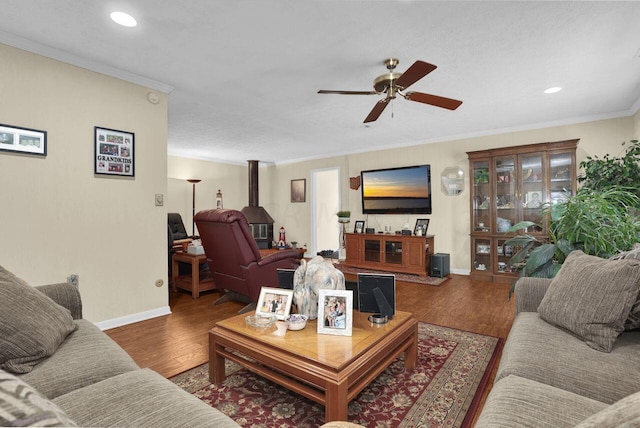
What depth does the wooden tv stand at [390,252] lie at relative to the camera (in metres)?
5.06

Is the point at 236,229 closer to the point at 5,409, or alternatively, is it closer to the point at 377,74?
the point at 377,74

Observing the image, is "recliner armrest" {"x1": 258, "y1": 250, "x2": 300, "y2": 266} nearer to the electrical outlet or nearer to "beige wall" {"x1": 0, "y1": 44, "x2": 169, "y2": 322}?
"beige wall" {"x1": 0, "y1": 44, "x2": 169, "y2": 322}

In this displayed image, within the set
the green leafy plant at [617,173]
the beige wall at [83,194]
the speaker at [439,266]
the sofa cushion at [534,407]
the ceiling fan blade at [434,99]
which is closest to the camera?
the sofa cushion at [534,407]

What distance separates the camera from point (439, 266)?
4914mm

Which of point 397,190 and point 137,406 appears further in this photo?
point 397,190

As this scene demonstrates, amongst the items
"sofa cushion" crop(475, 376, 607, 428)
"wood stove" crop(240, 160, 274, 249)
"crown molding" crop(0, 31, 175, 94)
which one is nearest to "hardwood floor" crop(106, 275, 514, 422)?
"sofa cushion" crop(475, 376, 607, 428)

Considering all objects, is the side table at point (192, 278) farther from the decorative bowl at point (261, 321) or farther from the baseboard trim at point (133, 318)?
the decorative bowl at point (261, 321)

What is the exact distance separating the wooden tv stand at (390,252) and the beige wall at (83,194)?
344 centimetres

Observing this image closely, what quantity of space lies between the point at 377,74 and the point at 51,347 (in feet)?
9.84

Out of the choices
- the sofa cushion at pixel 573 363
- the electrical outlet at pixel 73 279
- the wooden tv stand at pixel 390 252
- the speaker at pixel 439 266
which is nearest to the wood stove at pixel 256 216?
the wooden tv stand at pixel 390 252

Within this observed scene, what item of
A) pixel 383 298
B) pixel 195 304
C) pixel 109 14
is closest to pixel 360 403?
pixel 383 298

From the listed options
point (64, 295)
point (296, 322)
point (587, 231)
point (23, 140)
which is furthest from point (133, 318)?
point (587, 231)

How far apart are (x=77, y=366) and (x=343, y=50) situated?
2.59m

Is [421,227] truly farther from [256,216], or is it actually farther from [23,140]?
[23,140]
